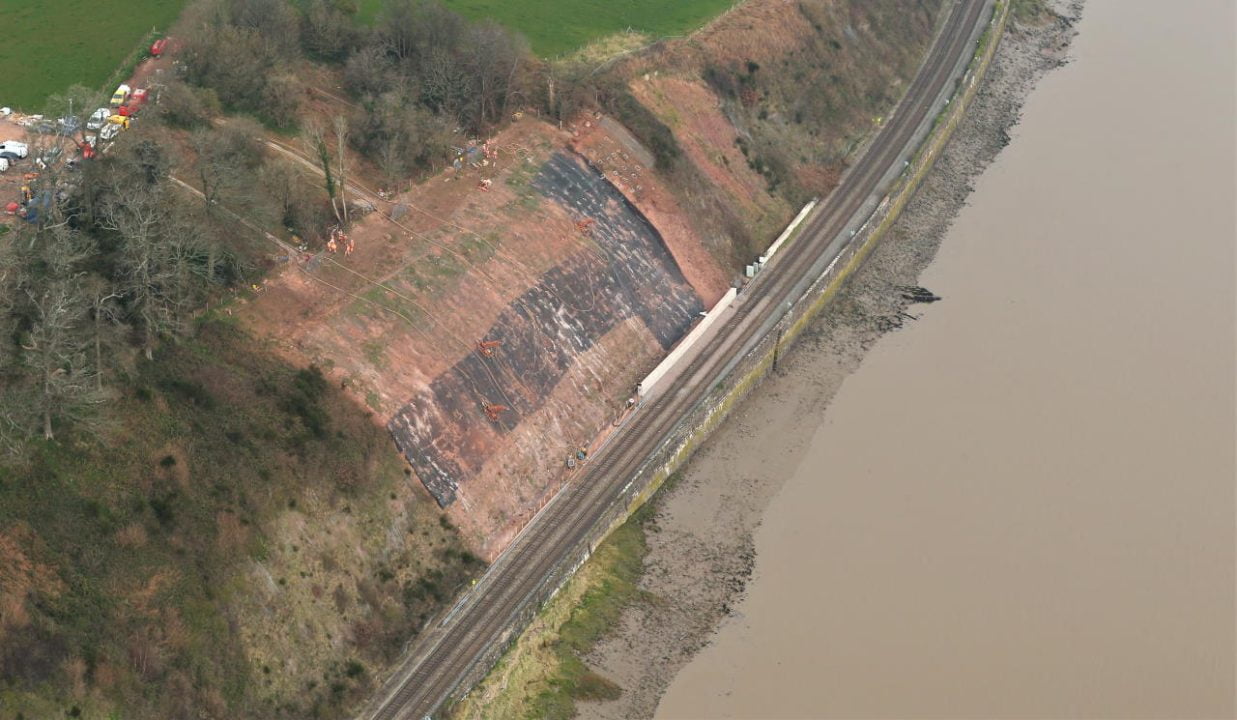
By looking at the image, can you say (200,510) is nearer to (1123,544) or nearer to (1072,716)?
(1072,716)

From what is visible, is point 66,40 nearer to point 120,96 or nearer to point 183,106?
point 120,96

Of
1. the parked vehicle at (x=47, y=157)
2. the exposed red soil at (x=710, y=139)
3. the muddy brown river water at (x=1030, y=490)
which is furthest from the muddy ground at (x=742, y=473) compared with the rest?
the parked vehicle at (x=47, y=157)

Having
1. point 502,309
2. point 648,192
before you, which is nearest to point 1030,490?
point 502,309

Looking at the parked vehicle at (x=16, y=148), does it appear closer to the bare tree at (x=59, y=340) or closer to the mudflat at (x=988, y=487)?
the bare tree at (x=59, y=340)

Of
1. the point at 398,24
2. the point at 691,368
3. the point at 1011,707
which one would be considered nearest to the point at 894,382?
the point at 691,368

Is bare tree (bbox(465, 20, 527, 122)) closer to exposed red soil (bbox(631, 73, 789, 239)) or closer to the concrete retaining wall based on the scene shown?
exposed red soil (bbox(631, 73, 789, 239))

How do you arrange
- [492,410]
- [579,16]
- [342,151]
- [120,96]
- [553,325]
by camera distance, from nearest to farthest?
[492,410]
[553,325]
[342,151]
[120,96]
[579,16]
